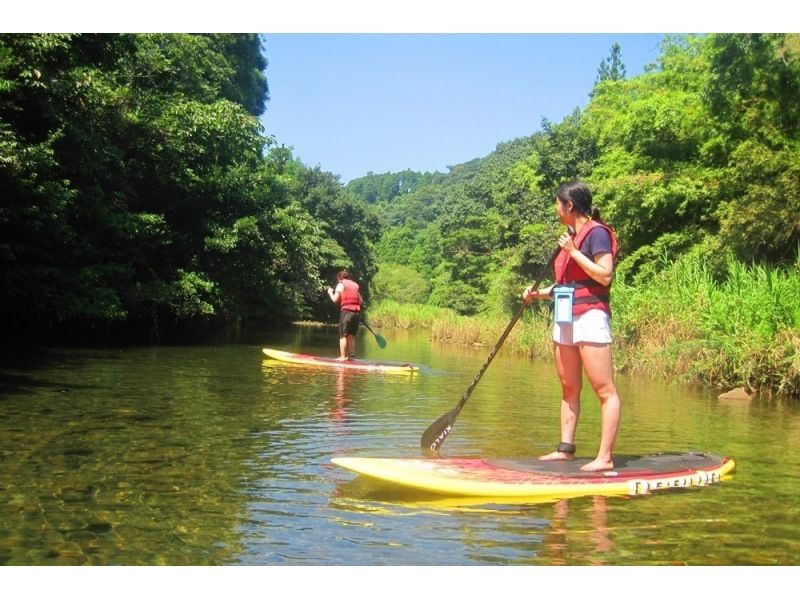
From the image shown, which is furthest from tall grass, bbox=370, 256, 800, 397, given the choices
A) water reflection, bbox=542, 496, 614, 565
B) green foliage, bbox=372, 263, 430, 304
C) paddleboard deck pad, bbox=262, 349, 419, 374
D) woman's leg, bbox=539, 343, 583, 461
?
green foliage, bbox=372, 263, 430, 304

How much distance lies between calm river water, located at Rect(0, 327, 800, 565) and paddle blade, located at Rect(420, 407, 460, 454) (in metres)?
0.19

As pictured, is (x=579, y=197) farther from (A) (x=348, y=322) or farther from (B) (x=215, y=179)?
(B) (x=215, y=179)

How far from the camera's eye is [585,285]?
5.25 m

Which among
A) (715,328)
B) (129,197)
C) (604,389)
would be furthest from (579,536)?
(129,197)

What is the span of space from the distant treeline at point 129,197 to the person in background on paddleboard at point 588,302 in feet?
30.2

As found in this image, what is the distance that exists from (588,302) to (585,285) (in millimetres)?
111

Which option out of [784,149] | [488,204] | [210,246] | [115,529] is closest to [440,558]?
[115,529]

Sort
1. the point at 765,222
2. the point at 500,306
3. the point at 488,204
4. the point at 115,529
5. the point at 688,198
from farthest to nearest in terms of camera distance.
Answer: the point at 488,204, the point at 500,306, the point at 688,198, the point at 765,222, the point at 115,529

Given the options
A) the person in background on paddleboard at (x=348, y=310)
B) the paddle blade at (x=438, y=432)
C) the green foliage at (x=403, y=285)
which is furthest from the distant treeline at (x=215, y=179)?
the green foliage at (x=403, y=285)

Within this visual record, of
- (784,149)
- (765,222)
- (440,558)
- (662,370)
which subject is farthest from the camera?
(784,149)

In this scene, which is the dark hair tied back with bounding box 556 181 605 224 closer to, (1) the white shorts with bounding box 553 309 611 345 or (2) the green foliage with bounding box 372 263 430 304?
(1) the white shorts with bounding box 553 309 611 345

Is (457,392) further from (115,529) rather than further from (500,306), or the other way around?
(500,306)

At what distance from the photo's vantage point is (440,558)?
12.1 ft

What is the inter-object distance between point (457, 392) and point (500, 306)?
27.1 meters
